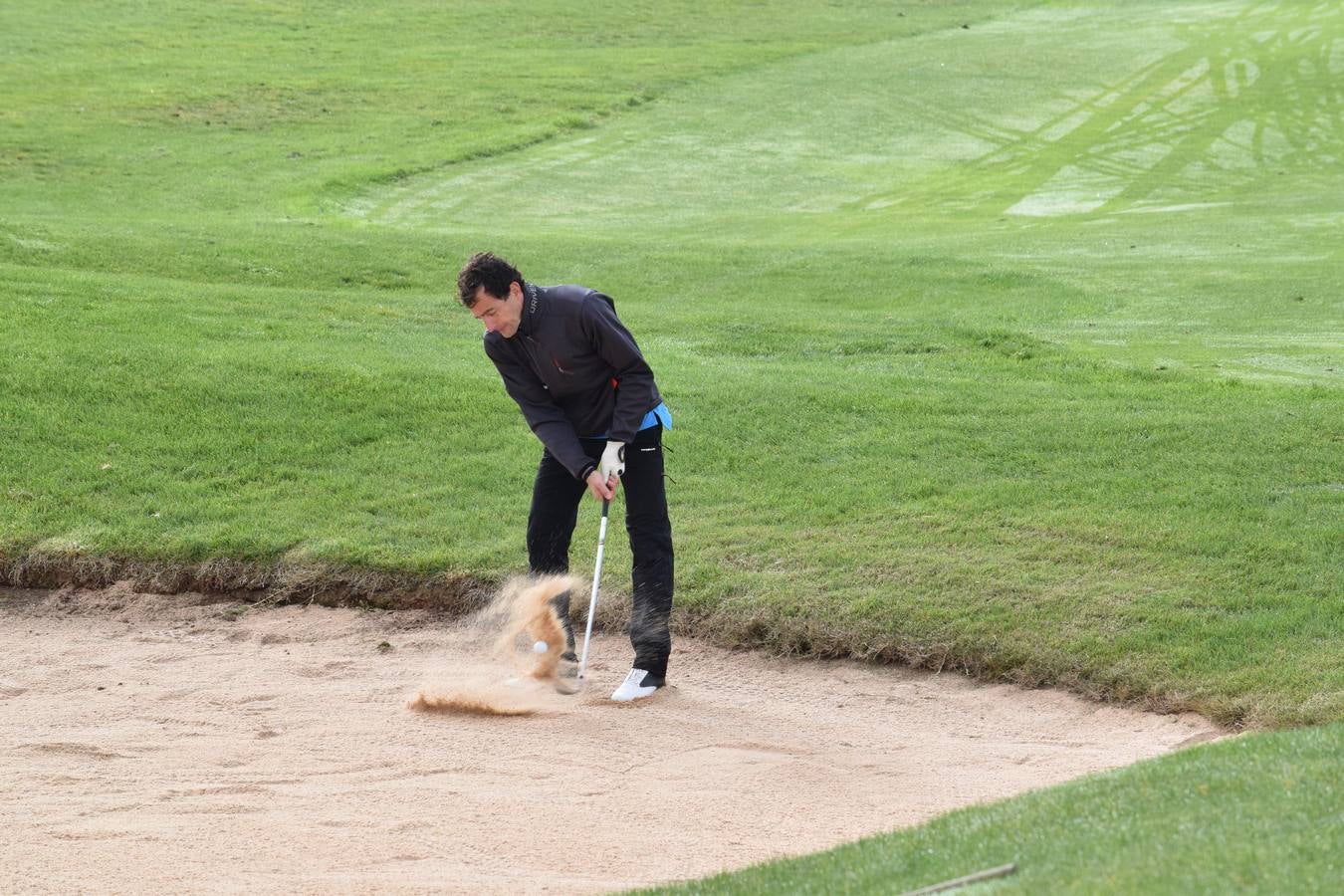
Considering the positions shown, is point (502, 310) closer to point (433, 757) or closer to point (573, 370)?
point (573, 370)

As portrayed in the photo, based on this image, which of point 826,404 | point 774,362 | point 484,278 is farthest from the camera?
point 774,362

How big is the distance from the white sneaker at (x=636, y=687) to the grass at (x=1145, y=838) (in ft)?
8.82

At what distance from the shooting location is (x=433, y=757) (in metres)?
7.68

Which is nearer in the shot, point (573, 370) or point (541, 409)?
point (573, 370)

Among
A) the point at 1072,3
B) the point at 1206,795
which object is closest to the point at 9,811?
the point at 1206,795

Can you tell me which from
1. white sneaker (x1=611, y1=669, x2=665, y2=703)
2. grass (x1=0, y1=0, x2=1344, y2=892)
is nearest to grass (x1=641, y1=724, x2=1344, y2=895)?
grass (x1=0, y1=0, x2=1344, y2=892)

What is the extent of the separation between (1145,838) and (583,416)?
4.32 m

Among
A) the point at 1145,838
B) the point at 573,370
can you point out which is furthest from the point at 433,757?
the point at 1145,838

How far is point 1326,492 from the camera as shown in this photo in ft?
33.6

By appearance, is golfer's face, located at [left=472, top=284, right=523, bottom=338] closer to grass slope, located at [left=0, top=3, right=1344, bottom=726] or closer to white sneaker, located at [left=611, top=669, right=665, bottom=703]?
white sneaker, located at [left=611, top=669, right=665, bottom=703]

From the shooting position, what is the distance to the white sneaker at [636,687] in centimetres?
840

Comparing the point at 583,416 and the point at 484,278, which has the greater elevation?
the point at 484,278

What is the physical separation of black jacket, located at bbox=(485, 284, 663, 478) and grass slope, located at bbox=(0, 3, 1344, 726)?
5.75ft

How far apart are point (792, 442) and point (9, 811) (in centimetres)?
666
